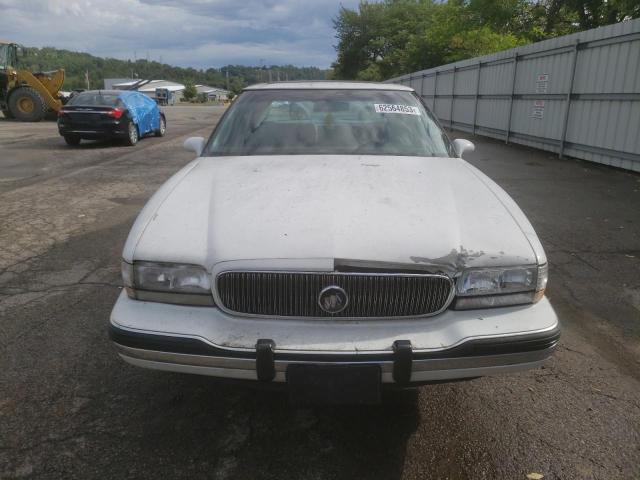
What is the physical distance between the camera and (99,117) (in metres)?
12.7

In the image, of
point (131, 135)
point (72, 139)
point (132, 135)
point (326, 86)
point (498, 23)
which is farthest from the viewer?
point (498, 23)

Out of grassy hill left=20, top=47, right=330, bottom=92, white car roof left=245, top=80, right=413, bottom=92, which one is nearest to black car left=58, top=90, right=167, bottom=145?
white car roof left=245, top=80, right=413, bottom=92

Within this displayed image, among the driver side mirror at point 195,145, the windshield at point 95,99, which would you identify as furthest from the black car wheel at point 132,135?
the driver side mirror at point 195,145

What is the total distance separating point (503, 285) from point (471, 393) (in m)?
0.84

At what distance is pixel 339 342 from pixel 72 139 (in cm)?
1338

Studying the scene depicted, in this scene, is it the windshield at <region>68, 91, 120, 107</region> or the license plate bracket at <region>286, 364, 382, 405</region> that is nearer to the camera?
the license plate bracket at <region>286, 364, 382, 405</region>

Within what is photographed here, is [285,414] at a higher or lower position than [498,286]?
lower

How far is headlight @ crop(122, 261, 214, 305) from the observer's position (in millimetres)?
2111

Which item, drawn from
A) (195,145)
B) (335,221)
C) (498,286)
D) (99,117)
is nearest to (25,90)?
(99,117)

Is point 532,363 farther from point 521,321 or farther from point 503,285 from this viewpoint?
point 503,285

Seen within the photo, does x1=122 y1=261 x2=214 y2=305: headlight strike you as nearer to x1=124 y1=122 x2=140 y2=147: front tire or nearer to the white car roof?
the white car roof

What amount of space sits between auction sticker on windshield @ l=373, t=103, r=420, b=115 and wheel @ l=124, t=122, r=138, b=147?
1136 cm

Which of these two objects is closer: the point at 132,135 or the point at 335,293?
the point at 335,293

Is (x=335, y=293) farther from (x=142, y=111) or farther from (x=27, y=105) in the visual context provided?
(x=27, y=105)
